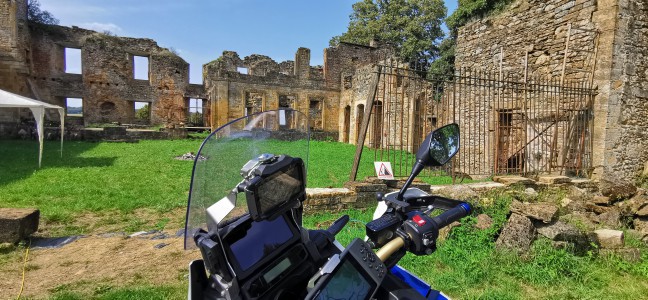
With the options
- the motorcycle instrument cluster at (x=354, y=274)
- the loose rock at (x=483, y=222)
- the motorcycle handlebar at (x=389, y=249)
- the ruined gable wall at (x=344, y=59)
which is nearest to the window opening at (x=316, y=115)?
the ruined gable wall at (x=344, y=59)

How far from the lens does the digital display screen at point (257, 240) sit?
1.26 meters

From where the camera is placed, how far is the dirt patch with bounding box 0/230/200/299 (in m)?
3.31

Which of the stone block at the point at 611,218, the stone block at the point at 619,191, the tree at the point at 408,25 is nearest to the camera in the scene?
the stone block at the point at 611,218

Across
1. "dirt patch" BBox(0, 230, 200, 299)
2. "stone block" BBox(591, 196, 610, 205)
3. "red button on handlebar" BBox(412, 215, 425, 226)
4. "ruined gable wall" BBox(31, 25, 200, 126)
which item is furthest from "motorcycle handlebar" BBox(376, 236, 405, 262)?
"ruined gable wall" BBox(31, 25, 200, 126)

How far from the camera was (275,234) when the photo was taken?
1375 millimetres

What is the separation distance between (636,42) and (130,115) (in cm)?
2772

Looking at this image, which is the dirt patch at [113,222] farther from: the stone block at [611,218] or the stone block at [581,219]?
the stone block at [611,218]

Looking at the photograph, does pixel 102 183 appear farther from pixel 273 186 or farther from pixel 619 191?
pixel 619 191

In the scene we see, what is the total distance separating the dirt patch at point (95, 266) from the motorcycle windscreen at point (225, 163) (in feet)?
7.78

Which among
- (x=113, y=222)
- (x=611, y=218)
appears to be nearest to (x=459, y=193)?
(x=611, y=218)

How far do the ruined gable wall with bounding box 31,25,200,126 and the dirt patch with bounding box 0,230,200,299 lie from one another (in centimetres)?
2095

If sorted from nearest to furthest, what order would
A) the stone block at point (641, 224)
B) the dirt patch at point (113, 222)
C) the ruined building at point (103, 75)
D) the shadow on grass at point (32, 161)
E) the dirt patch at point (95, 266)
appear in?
the dirt patch at point (95, 266)
the dirt patch at point (113, 222)
the stone block at point (641, 224)
the shadow on grass at point (32, 161)
the ruined building at point (103, 75)

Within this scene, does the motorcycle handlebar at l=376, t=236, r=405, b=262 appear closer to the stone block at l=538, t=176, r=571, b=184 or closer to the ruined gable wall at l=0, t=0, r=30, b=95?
the stone block at l=538, t=176, r=571, b=184

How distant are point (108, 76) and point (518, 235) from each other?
2787 cm
